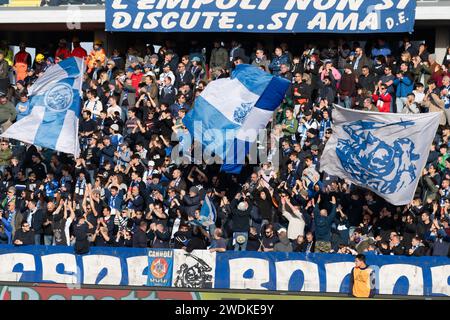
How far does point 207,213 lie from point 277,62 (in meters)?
4.56

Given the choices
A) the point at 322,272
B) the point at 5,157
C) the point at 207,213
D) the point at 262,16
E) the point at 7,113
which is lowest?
the point at 322,272

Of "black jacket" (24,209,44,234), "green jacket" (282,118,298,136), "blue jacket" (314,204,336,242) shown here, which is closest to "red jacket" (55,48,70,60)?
"black jacket" (24,209,44,234)

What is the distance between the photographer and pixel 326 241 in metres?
18.1

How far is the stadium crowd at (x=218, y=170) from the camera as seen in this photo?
18.3 meters

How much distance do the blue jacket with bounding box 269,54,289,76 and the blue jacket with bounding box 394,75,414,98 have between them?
99.1 inches

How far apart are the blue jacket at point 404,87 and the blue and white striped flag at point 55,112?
21.4ft

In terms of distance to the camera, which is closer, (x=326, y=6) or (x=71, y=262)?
(x=71, y=262)

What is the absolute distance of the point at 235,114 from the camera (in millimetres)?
19828

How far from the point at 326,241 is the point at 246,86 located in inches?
148

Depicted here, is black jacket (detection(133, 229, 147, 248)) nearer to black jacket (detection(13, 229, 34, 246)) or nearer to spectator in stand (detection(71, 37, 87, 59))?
black jacket (detection(13, 229, 34, 246))

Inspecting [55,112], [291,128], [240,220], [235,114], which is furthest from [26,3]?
[240,220]

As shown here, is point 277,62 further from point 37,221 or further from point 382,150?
point 37,221

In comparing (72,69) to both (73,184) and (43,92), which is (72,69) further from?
(73,184)
